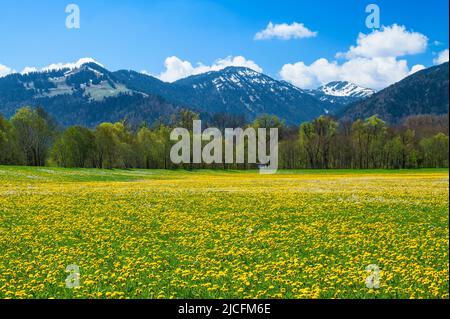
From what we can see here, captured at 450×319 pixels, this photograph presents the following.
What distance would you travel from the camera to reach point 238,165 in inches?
5354

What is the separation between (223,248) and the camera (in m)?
16.6

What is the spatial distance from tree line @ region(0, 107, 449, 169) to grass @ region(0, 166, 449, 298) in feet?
251

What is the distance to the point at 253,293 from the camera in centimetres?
1139

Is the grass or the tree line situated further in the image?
the tree line

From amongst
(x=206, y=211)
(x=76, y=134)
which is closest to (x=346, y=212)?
(x=206, y=211)

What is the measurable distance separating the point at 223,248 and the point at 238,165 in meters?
119

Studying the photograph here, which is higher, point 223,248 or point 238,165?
point 238,165

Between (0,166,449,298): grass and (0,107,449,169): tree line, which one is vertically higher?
(0,107,449,169): tree line

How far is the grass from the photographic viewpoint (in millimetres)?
11844

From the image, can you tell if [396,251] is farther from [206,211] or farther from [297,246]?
[206,211]

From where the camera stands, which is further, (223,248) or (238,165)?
(238,165)

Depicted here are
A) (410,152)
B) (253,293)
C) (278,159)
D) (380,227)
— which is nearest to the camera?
(253,293)

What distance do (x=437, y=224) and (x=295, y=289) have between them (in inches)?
547

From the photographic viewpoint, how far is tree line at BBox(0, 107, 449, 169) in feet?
329
